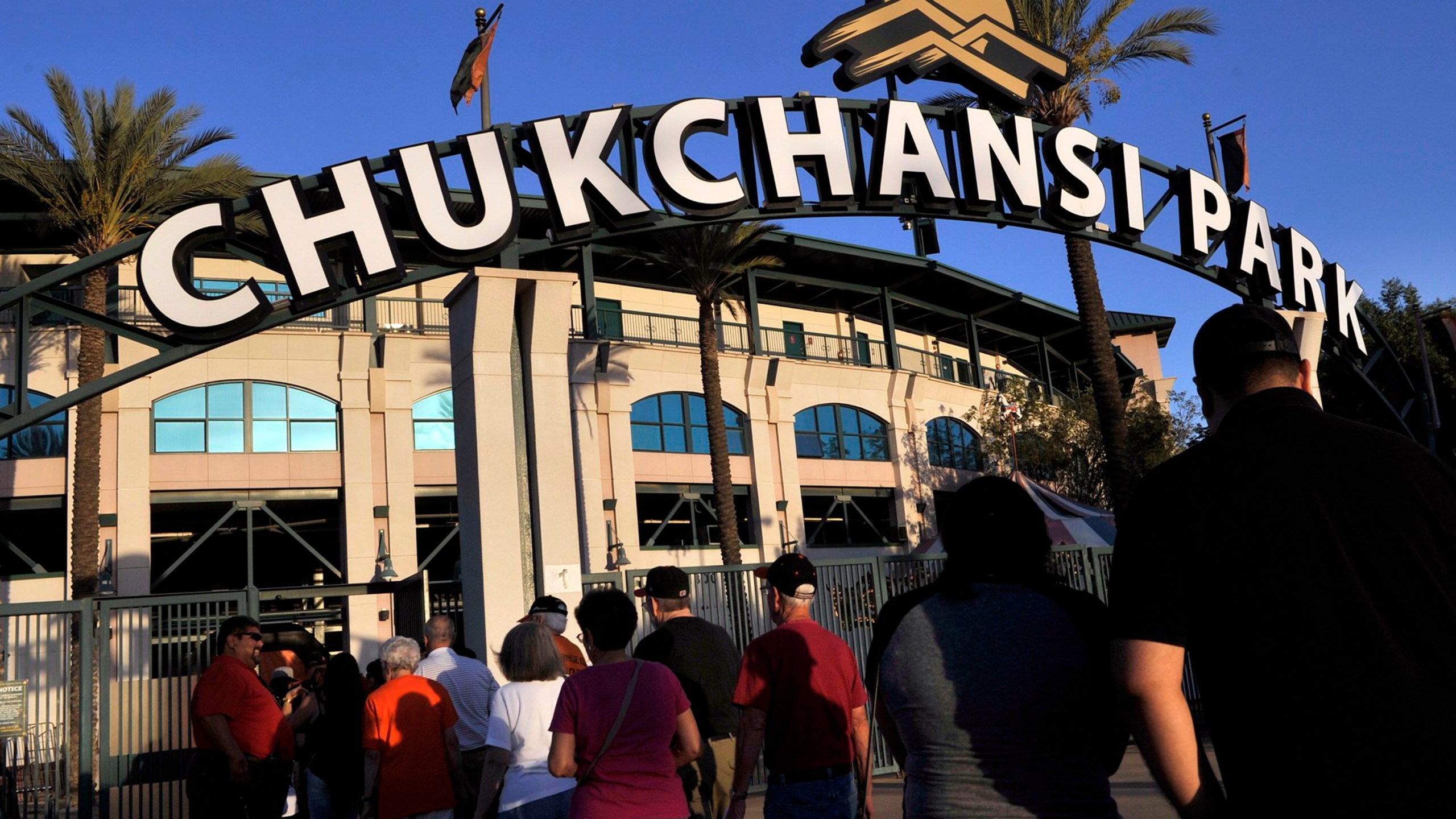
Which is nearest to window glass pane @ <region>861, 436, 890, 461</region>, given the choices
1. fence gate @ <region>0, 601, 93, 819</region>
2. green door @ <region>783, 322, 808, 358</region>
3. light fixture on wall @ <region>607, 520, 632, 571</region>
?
green door @ <region>783, 322, 808, 358</region>

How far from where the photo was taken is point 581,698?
4.64 meters

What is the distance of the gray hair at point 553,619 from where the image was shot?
716 cm

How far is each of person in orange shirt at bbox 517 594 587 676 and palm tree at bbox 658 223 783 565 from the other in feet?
65.0

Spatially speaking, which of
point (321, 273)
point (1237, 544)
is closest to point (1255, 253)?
point (321, 273)

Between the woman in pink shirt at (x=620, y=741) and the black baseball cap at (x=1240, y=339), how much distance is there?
8.90 feet

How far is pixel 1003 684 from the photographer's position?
2.98 m

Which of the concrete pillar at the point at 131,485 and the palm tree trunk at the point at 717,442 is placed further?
the palm tree trunk at the point at 717,442

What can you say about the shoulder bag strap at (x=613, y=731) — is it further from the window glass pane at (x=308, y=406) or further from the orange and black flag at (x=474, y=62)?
the window glass pane at (x=308, y=406)

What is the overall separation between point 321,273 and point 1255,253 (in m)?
10.4

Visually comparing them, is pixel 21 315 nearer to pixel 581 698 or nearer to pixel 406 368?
pixel 581 698

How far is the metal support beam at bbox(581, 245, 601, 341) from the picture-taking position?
3275cm

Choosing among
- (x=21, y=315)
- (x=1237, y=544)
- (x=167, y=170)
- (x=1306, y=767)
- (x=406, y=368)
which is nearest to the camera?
(x=1306, y=767)

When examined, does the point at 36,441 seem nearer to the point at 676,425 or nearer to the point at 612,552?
the point at 612,552

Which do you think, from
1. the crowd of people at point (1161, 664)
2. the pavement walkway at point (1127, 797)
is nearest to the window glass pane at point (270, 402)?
the pavement walkway at point (1127, 797)
